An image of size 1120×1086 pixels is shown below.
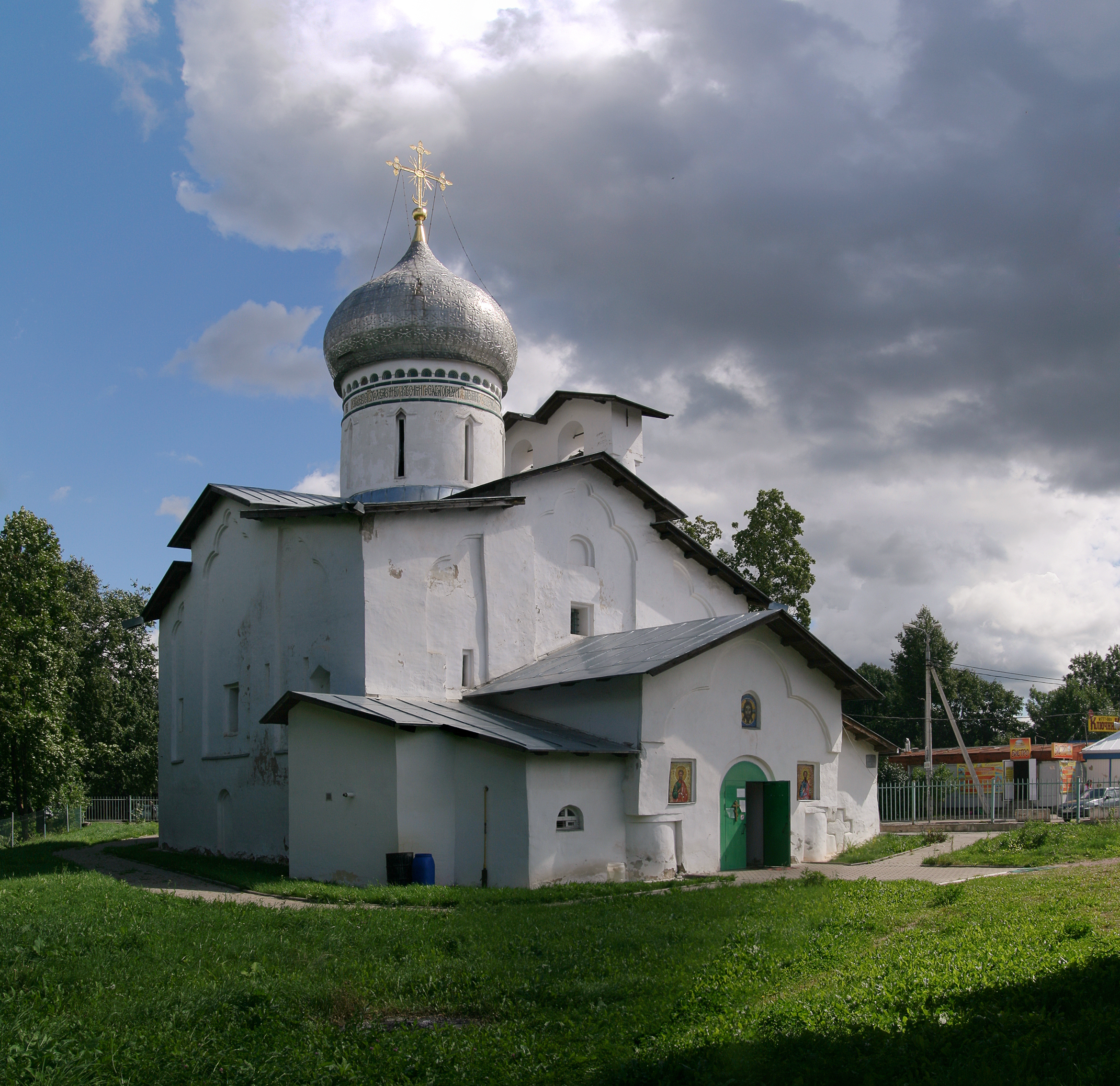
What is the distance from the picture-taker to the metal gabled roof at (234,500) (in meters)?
20.0

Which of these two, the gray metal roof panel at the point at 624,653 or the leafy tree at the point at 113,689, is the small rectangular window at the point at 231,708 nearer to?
the gray metal roof panel at the point at 624,653

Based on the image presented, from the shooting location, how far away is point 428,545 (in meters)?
17.4

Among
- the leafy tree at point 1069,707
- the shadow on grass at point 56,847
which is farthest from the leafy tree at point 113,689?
the leafy tree at point 1069,707

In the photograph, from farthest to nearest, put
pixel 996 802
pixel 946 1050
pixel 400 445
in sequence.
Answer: pixel 996 802 < pixel 400 445 < pixel 946 1050

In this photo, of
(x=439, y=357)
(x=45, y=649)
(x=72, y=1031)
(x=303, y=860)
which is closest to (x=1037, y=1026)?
(x=72, y=1031)

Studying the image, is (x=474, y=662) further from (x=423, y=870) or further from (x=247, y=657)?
(x=247, y=657)

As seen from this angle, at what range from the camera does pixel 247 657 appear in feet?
63.5

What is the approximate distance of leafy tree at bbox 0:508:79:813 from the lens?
2409 centimetres

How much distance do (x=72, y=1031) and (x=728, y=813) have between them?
11680 mm

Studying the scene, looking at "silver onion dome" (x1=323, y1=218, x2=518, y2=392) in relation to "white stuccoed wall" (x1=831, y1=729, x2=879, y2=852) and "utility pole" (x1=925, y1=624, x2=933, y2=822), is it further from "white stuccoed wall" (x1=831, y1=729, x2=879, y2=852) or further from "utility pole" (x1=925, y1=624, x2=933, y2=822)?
"utility pole" (x1=925, y1=624, x2=933, y2=822)

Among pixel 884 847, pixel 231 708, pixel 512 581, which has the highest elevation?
pixel 512 581

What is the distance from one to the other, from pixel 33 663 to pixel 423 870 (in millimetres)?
15336

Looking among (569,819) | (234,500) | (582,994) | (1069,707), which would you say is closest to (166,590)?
(234,500)

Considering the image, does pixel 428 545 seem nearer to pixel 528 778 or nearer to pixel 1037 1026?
pixel 528 778
